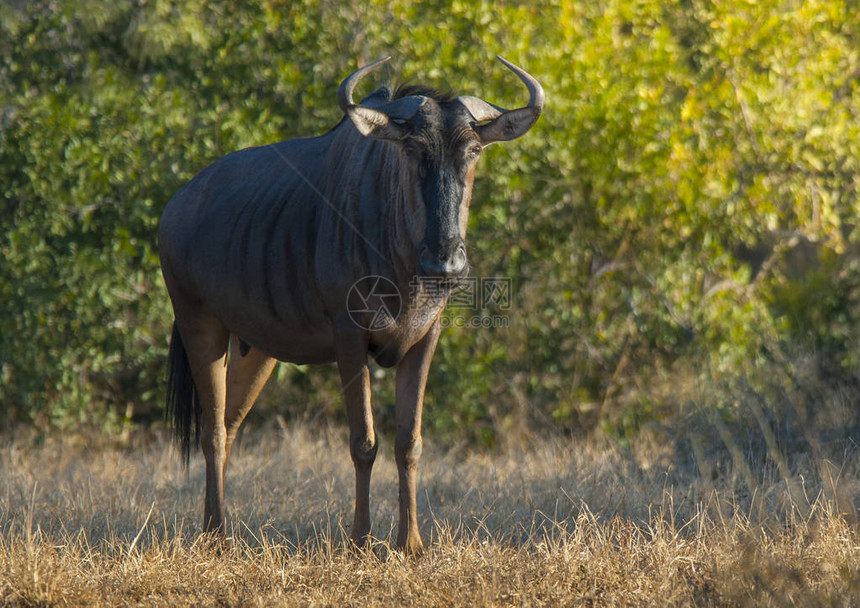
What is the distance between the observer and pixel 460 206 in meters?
3.83

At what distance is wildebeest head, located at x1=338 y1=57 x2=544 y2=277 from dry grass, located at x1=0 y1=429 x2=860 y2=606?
1.30m

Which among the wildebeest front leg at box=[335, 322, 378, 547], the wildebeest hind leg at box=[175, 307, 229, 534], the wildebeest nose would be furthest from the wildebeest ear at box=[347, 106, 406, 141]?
Result: the wildebeest hind leg at box=[175, 307, 229, 534]

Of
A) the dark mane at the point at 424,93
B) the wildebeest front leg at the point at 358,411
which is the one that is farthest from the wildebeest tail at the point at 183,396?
the dark mane at the point at 424,93

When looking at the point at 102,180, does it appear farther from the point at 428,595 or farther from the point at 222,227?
the point at 428,595

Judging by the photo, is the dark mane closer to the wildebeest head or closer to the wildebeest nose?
the wildebeest head

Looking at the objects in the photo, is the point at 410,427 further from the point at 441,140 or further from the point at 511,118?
the point at 511,118

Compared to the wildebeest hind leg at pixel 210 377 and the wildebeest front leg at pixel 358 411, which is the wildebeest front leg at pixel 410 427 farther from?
the wildebeest hind leg at pixel 210 377

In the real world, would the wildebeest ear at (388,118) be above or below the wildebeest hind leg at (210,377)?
above

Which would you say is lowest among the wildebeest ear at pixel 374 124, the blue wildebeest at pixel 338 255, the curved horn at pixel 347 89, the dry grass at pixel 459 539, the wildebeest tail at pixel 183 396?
the dry grass at pixel 459 539

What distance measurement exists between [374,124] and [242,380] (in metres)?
2.00

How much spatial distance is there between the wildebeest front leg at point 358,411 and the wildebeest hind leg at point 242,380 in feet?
3.62

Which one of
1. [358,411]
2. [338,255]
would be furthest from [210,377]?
[338,255]

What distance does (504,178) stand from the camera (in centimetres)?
747

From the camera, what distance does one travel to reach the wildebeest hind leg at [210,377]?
4762mm
